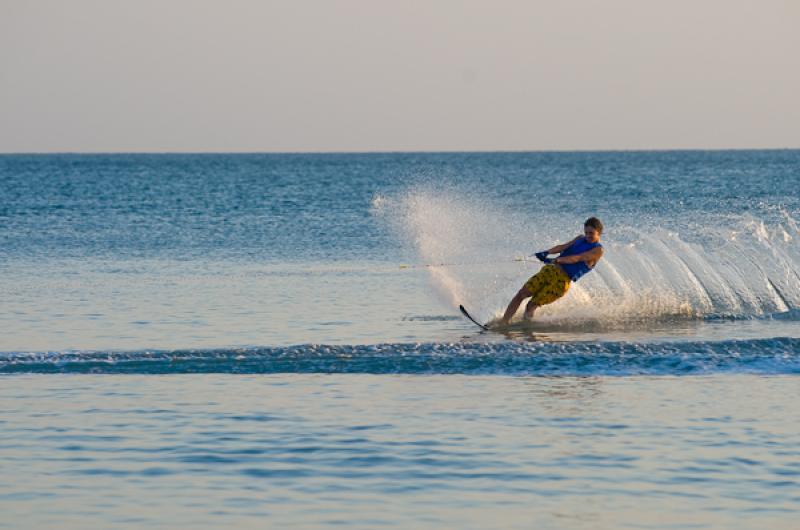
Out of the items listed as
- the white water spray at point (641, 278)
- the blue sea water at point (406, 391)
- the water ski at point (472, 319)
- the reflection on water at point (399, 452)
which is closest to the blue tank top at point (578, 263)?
the blue sea water at point (406, 391)

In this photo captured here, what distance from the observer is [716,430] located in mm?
10312

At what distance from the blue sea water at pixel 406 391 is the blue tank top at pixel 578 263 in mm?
603

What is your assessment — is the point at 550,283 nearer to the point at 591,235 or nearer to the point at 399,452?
the point at 591,235

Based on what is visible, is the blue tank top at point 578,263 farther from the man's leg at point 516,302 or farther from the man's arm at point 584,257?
the man's leg at point 516,302

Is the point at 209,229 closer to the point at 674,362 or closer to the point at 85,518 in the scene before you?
the point at 674,362

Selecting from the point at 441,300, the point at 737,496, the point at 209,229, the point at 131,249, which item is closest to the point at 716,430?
the point at 737,496

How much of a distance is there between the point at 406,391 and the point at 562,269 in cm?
456

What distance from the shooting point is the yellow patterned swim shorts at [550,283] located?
53.2 feet

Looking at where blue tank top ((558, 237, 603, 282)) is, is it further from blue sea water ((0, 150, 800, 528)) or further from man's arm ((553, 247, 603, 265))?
blue sea water ((0, 150, 800, 528))

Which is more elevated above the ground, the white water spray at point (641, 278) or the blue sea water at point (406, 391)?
the white water spray at point (641, 278)

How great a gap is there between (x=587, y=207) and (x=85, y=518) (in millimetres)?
44178

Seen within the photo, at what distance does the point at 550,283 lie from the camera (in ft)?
53.3

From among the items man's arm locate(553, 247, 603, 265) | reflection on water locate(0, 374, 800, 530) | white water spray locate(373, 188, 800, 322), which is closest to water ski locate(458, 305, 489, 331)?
white water spray locate(373, 188, 800, 322)

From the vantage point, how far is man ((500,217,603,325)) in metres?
16.0
